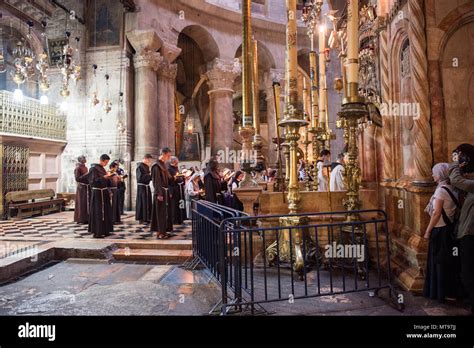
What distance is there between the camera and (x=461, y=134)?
4051mm

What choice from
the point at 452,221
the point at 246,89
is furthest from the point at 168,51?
the point at 452,221

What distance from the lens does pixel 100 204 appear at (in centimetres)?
744

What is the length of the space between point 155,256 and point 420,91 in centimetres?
474

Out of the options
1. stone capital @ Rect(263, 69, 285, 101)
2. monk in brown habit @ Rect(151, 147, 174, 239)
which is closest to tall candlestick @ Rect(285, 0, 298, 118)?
monk in brown habit @ Rect(151, 147, 174, 239)

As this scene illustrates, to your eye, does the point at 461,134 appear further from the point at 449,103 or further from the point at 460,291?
the point at 460,291

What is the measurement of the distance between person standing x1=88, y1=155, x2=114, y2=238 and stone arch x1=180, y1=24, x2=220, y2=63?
34.0ft

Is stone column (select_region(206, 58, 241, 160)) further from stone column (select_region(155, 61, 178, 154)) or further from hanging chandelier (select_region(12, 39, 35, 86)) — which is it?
hanging chandelier (select_region(12, 39, 35, 86))

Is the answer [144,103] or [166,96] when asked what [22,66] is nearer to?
[144,103]

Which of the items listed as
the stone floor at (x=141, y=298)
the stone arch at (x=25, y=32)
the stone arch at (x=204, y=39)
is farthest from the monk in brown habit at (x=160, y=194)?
the stone arch at (x=204, y=39)

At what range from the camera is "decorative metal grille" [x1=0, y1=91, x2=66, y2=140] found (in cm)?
1072

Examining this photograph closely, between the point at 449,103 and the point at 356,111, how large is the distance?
1.54 metres

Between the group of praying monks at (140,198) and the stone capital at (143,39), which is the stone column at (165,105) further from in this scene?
the group of praying monks at (140,198)

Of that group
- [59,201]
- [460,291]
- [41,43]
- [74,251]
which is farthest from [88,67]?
[460,291]

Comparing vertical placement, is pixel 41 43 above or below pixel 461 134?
above
